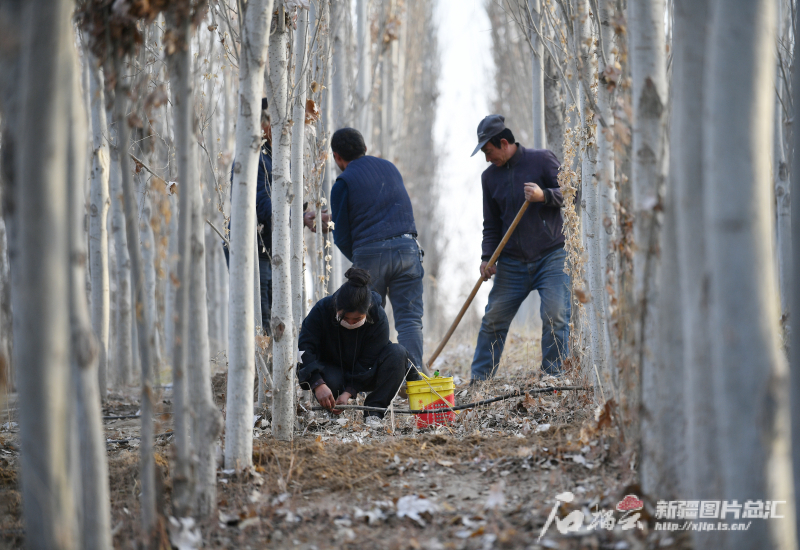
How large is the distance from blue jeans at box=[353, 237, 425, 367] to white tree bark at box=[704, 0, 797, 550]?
11.5ft

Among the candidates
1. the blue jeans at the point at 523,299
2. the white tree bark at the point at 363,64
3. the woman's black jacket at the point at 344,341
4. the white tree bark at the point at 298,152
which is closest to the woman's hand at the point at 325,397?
the woman's black jacket at the point at 344,341

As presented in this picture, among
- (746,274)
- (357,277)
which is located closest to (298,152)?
(357,277)

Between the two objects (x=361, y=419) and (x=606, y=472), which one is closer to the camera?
(x=606, y=472)

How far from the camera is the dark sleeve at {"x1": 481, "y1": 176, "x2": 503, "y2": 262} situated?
5.60 m

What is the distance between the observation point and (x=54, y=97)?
173cm

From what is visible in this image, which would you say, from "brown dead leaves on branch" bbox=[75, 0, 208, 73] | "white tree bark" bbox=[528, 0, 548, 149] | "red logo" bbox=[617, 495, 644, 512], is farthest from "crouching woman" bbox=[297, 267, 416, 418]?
"white tree bark" bbox=[528, 0, 548, 149]

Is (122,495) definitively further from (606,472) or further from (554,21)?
(554,21)

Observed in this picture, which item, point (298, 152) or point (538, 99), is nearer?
point (298, 152)

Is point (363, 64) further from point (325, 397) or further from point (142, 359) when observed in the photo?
point (142, 359)

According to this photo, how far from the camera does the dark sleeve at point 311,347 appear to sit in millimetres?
4188

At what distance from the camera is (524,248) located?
5.23 metres

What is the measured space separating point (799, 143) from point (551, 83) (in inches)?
192

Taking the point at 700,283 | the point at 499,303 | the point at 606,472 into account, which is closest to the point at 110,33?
the point at 700,283

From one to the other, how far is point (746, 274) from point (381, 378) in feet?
10.0
